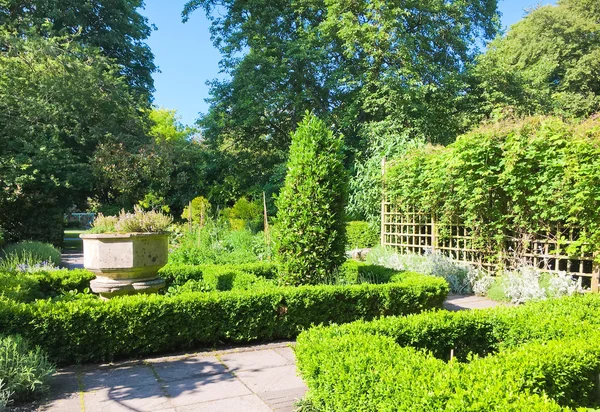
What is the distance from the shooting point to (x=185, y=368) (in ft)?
12.9

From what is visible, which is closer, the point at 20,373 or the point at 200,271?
the point at 20,373

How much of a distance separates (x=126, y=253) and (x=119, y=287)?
18.0 inches

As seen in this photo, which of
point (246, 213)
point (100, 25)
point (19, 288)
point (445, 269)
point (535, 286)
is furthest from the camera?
point (100, 25)

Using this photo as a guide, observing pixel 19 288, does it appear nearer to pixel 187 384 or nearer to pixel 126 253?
pixel 126 253

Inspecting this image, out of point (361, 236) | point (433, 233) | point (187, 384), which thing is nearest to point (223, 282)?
point (187, 384)

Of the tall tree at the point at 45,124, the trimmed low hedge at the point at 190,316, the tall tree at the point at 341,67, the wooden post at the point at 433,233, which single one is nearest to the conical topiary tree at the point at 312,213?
the trimmed low hedge at the point at 190,316

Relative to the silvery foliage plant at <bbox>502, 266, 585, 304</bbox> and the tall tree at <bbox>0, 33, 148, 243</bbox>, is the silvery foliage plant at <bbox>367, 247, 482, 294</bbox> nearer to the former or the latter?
the silvery foliage plant at <bbox>502, 266, 585, 304</bbox>

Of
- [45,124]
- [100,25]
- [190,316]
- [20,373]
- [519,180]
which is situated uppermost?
[100,25]

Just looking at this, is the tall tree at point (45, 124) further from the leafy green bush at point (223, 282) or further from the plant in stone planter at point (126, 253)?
the plant in stone planter at point (126, 253)

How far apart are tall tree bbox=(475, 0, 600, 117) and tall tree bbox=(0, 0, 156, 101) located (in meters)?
12.9

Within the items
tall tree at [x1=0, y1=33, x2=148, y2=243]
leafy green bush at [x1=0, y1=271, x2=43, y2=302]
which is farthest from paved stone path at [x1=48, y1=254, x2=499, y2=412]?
tall tree at [x1=0, y1=33, x2=148, y2=243]

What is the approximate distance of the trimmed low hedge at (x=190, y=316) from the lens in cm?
395

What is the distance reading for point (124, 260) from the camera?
4992 mm

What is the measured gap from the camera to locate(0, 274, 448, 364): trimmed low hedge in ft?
13.0
